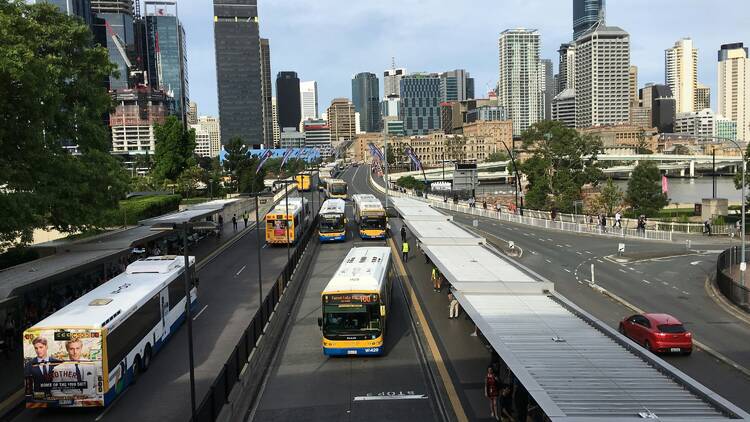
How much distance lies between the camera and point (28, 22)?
26.2 meters

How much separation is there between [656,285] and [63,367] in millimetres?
29147

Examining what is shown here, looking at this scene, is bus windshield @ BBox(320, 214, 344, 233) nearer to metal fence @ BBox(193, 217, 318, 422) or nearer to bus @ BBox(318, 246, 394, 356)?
metal fence @ BBox(193, 217, 318, 422)

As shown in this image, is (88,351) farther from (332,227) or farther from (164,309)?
(332,227)

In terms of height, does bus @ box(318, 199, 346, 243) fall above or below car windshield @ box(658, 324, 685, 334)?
above

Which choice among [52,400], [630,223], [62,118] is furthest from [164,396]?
[630,223]

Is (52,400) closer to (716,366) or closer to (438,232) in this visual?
(716,366)

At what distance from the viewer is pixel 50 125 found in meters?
28.6

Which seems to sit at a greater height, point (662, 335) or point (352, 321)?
point (352, 321)

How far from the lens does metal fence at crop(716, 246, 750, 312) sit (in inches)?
1090

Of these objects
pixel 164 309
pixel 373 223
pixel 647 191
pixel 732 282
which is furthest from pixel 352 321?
pixel 647 191

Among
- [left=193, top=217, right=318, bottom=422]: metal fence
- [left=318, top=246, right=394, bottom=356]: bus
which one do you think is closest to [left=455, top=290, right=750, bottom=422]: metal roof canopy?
[left=318, top=246, right=394, bottom=356]: bus

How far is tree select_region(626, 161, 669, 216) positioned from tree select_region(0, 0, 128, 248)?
55.6m

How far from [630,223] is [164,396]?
51902 mm

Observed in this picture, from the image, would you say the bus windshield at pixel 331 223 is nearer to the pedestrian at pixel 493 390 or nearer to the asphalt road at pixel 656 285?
the asphalt road at pixel 656 285
